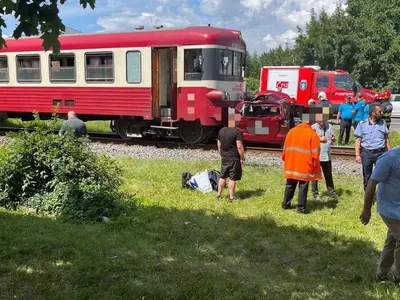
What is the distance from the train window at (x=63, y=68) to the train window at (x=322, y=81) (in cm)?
1346

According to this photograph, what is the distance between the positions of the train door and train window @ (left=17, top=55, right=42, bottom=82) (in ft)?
13.6

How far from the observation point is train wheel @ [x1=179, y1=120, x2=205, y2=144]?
13.0m

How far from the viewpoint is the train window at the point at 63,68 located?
13.9 metres

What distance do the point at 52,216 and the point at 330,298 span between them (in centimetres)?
387

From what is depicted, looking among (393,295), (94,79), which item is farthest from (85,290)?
(94,79)

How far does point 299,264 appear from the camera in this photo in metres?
4.87

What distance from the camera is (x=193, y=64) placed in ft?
40.8

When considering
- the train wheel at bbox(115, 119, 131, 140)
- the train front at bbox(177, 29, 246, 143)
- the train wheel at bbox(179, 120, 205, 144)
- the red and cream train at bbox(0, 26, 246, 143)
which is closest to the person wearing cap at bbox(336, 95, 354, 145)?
the red and cream train at bbox(0, 26, 246, 143)

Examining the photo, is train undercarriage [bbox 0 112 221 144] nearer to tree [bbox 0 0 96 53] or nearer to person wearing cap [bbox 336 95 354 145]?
person wearing cap [bbox 336 95 354 145]

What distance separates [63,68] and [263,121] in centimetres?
645

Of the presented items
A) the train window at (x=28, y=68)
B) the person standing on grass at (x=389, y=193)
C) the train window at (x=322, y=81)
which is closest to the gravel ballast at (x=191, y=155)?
the train window at (x=28, y=68)

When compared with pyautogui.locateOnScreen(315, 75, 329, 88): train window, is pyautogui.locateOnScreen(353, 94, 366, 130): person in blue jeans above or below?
below

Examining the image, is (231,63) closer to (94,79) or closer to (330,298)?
(94,79)

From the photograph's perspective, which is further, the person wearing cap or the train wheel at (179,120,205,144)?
the person wearing cap
